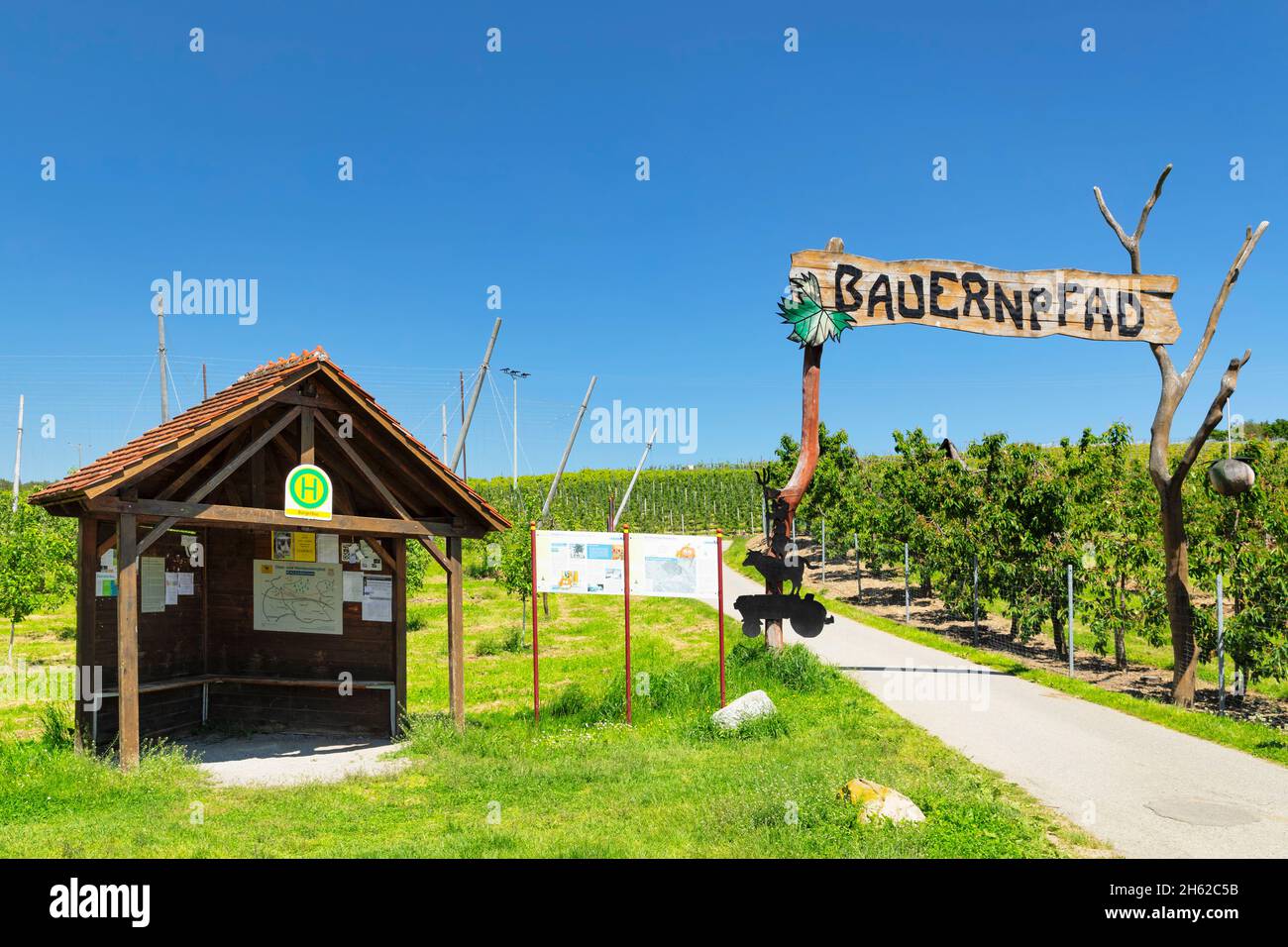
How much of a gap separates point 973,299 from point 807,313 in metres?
2.13

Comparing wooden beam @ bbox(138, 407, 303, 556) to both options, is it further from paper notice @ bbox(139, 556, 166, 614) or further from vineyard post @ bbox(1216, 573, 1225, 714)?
vineyard post @ bbox(1216, 573, 1225, 714)

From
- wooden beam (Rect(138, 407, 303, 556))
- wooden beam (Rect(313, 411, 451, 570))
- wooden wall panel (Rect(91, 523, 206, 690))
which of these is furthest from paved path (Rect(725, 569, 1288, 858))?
wooden wall panel (Rect(91, 523, 206, 690))

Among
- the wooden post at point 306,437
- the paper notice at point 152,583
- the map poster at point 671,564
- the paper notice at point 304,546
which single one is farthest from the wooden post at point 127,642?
the map poster at point 671,564

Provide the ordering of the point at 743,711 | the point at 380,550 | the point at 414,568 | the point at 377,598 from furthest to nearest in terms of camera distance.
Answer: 1. the point at 414,568
2. the point at 377,598
3. the point at 380,550
4. the point at 743,711

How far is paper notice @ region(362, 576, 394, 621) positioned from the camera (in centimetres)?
1185

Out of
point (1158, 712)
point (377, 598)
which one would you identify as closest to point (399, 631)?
point (377, 598)

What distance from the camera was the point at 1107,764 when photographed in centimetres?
902

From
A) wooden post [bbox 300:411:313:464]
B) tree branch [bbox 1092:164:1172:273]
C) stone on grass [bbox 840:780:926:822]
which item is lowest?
stone on grass [bbox 840:780:926:822]

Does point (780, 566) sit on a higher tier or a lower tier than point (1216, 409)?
lower

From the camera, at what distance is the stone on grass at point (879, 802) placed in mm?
6594

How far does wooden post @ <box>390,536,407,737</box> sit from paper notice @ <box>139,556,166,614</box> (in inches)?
125

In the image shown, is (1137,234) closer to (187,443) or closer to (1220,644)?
(1220,644)

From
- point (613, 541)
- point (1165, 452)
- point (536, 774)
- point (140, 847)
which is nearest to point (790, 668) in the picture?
point (613, 541)
